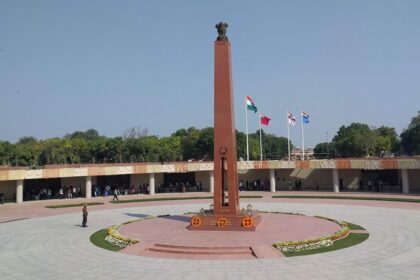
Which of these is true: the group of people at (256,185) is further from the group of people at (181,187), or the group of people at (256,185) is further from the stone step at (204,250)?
the stone step at (204,250)

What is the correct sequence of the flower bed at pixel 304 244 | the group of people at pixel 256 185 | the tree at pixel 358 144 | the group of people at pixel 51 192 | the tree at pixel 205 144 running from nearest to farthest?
the flower bed at pixel 304 244
the group of people at pixel 51 192
the group of people at pixel 256 185
the tree at pixel 205 144
the tree at pixel 358 144

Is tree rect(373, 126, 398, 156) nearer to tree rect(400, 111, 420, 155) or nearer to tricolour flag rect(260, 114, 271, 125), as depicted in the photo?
tree rect(400, 111, 420, 155)

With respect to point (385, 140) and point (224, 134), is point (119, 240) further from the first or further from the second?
point (385, 140)

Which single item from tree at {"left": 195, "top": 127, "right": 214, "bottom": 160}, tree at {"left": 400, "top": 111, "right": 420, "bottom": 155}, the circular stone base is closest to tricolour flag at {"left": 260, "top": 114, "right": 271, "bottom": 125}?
the circular stone base

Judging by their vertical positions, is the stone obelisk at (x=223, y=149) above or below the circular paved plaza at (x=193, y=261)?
above

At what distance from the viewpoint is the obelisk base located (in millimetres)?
18297

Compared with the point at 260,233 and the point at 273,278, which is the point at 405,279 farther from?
the point at 260,233

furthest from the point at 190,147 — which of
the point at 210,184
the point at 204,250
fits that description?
the point at 204,250

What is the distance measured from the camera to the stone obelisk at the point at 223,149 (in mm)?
19047

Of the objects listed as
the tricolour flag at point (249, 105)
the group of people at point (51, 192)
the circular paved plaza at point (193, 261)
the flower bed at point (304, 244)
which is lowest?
the circular paved plaza at point (193, 261)

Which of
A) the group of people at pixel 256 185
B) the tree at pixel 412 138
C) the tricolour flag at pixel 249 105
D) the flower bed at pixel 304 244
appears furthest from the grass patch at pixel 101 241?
the tree at pixel 412 138

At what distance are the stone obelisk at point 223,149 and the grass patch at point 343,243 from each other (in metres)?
4.45

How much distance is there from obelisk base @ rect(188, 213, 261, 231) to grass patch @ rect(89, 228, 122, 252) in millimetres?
4149

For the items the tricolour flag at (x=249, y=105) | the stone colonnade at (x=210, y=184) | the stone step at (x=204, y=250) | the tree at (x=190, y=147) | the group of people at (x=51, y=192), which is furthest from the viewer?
the tree at (x=190, y=147)
